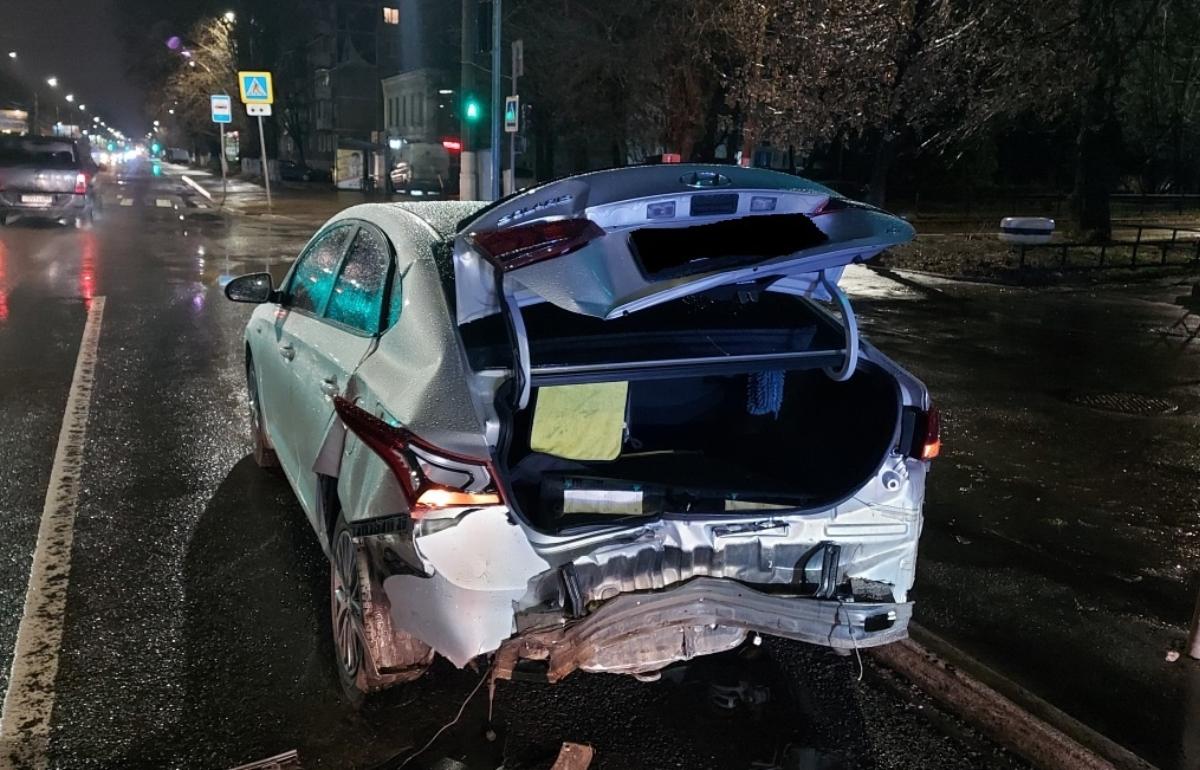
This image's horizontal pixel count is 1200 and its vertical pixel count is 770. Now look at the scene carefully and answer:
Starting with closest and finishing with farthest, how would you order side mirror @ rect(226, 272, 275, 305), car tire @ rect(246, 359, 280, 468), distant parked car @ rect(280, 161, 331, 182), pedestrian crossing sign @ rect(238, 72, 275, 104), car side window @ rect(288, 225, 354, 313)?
car side window @ rect(288, 225, 354, 313) → side mirror @ rect(226, 272, 275, 305) → car tire @ rect(246, 359, 280, 468) → pedestrian crossing sign @ rect(238, 72, 275, 104) → distant parked car @ rect(280, 161, 331, 182)

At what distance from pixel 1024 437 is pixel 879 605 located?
4.61 meters

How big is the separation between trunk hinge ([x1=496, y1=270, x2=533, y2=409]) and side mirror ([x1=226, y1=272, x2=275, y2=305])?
7.59ft

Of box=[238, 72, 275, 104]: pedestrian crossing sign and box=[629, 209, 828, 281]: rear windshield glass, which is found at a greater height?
box=[238, 72, 275, 104]: pedestrian crossing sign

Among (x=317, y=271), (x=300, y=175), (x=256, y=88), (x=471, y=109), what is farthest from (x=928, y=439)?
(x=300, y=175)

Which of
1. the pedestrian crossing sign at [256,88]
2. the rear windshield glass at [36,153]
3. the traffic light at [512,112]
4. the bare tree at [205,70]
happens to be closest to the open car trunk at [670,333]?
the traffic light at [512,112]

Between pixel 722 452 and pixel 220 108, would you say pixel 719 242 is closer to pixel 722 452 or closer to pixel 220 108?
pixel 722 452

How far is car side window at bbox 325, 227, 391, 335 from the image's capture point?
12.2 ft

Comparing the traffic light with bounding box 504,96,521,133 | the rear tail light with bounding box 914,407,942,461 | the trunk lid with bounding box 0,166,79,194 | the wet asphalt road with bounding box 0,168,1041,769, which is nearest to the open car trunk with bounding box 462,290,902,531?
the rear tail light with bounding box 914,407,942,461

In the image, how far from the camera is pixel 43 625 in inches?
156

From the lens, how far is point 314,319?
4.34m

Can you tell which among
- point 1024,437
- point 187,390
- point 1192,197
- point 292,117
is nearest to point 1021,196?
point 1192,197

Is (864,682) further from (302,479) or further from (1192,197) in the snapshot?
(1192,197)

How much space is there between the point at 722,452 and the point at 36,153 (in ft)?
71.9

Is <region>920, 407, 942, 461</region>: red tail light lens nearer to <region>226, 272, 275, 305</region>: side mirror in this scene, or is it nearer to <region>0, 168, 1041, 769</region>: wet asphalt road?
<region>0, 168, 1041, 769</region>: wet asphalt road
